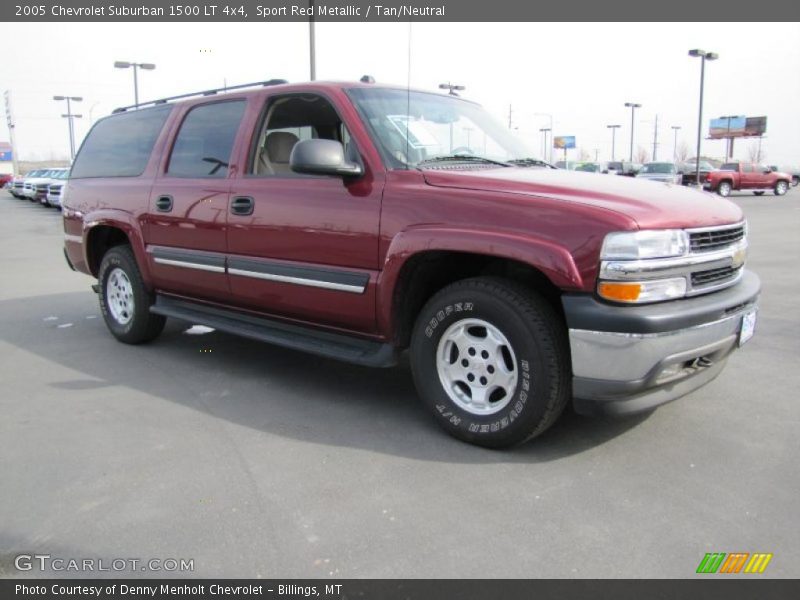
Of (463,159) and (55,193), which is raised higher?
(463,159)

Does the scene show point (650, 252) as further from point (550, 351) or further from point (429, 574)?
point (429, 574)

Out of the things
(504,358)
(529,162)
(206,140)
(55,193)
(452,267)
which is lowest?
(504,358)

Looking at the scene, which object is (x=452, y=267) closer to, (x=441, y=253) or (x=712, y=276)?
(x=441, y=253)

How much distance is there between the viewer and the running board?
12.3 feet

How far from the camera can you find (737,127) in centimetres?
7419

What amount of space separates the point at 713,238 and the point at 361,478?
2.09 meters

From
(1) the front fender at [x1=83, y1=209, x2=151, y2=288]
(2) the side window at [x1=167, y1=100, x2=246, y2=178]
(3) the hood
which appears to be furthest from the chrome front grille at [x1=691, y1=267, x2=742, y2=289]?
(1) the front fender at [x1=83, y1=209, x2=151, y2=288]

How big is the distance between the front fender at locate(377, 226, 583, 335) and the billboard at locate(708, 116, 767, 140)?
7504cm

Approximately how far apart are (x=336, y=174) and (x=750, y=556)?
262cm

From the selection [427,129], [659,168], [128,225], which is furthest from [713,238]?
[659,168]

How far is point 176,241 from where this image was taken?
4.91 metres

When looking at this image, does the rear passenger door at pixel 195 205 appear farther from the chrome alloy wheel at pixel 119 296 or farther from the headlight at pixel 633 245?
the headlight at pixel 633 245

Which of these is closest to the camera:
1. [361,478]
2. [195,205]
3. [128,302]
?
[361,478]

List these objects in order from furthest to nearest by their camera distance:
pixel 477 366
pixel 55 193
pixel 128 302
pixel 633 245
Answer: pixel 55 193
pixel 128 302
pixel 477 366
pixel 633 245
